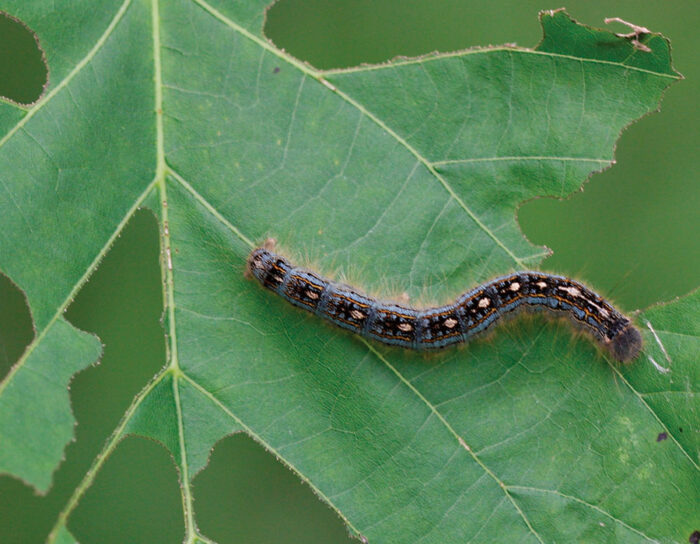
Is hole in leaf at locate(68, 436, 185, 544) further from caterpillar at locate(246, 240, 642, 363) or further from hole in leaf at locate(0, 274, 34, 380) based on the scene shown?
caterpillar at locate(246, 240, 642, 363)

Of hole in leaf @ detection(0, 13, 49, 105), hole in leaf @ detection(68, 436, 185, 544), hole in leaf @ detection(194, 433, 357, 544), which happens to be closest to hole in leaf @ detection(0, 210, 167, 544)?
hole in leaf @ detection(68, 436, 185, 544)

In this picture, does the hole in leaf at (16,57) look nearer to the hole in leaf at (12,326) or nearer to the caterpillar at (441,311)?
the hole in leaf at (12,326)

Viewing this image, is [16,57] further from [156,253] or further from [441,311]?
[441,311]

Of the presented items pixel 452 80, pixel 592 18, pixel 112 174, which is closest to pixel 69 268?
pixel 112 174

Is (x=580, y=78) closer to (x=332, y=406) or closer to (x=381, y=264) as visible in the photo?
(x=381, y=264)

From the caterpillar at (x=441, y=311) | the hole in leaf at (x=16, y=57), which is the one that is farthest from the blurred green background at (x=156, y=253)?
the caterpillar at (x=441, y=311)

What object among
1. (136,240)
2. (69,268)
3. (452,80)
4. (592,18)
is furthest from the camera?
(592,18)
